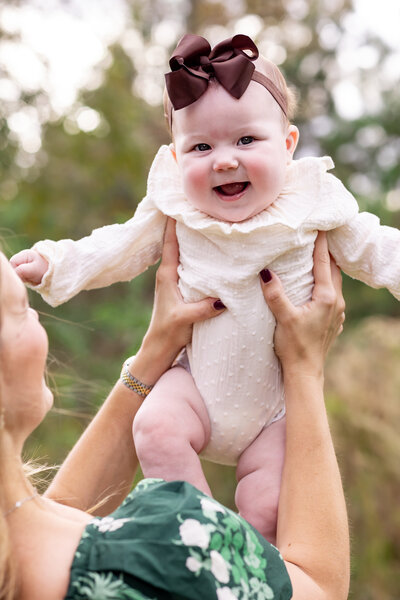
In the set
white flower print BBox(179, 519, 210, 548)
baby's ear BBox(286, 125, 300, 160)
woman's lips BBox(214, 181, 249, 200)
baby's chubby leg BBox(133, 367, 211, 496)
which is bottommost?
baby's chubby leg BBox(133, 367, 211, 496)

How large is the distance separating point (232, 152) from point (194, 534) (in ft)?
3.15

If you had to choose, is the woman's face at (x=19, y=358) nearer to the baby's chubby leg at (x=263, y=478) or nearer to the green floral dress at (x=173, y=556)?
the green floral dress at (x=173, y=556)

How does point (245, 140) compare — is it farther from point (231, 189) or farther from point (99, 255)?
point (99, 255)

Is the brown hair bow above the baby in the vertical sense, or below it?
above

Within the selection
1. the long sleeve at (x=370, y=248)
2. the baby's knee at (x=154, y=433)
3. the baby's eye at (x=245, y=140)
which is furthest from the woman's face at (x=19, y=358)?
the long sleeve at (x=370, y=248)

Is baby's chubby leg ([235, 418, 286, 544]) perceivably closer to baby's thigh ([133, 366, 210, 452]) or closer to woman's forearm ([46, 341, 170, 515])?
baby's thigh ([133, 366, 210, 452])

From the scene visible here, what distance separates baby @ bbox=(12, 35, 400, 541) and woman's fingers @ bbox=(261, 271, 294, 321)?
0.08 feet

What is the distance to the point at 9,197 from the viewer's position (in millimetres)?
7637

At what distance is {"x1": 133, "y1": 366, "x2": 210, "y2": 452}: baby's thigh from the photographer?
6.04 ft

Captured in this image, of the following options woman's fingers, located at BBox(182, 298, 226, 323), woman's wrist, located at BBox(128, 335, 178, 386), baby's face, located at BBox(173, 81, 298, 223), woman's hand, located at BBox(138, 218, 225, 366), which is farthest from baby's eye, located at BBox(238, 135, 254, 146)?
woman's wrist, located at BBox(128, 335, 178, 386)

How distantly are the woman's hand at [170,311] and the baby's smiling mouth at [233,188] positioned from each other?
0.70 feet

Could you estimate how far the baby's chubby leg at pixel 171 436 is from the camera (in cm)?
182

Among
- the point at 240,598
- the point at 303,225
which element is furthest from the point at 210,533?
the point at 303,225

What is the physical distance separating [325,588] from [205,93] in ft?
4.12
